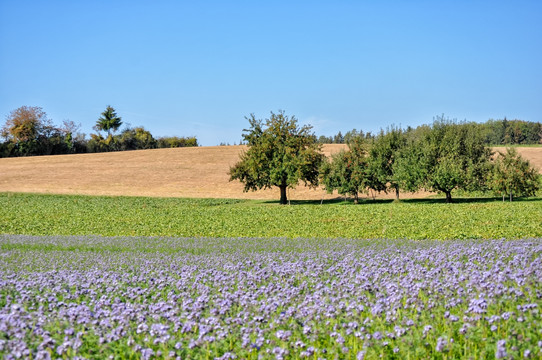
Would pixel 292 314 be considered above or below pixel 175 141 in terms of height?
below

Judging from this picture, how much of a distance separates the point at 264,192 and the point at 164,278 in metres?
59.0

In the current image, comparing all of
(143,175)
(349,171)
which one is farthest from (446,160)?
(143,175)

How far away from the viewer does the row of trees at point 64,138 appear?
378 ft

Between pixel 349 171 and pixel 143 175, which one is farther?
pixel 143 175

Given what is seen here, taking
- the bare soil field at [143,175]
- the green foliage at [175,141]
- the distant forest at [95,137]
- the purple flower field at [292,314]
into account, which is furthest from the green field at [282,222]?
the green foliage at [175,141]

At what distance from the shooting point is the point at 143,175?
80.6 meters

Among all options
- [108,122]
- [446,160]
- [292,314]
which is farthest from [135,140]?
[292,314]

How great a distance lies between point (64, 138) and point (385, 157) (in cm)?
9335

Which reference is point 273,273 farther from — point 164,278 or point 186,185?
point 186,185

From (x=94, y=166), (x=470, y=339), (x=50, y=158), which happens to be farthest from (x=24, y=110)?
(x=470, y=339)

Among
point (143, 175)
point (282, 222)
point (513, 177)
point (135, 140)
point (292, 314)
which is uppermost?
point (135, 140)

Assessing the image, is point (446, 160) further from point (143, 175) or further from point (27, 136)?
point (27, 136)

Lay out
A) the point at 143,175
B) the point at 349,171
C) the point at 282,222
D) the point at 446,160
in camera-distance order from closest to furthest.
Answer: the point at 282,222, the point at 446,160, the point at 349,171, the point at 143,175

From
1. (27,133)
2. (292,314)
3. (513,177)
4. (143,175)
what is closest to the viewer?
(292,314)
